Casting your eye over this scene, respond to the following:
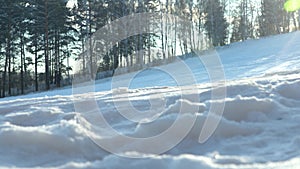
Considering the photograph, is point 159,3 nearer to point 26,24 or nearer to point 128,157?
point 26,24

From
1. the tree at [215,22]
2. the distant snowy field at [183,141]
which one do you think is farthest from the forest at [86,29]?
the distant snowy field at [183,141]

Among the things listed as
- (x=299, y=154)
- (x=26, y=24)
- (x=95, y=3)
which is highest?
(x=95, y=3)

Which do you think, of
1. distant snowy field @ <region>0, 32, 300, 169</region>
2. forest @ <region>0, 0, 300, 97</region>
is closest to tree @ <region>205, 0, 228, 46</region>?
forest @ <region>0, 0, 300, 97</region>

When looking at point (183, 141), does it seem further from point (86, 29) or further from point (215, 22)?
point (215, 22)

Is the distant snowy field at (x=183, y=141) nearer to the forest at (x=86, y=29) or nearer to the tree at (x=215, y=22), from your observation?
the forest at (x=86, y=29)

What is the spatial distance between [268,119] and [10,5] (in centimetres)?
2473

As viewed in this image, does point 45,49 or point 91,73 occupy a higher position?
point 45,49

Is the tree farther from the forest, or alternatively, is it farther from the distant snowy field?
the distant snowy field

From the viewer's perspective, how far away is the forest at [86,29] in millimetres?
24969

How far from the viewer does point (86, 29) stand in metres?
27.6

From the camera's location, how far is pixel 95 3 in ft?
95.0

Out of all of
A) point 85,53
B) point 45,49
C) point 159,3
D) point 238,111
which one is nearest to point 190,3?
point 159,3

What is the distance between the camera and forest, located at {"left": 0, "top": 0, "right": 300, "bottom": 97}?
24969mm

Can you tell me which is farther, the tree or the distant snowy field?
the tree
